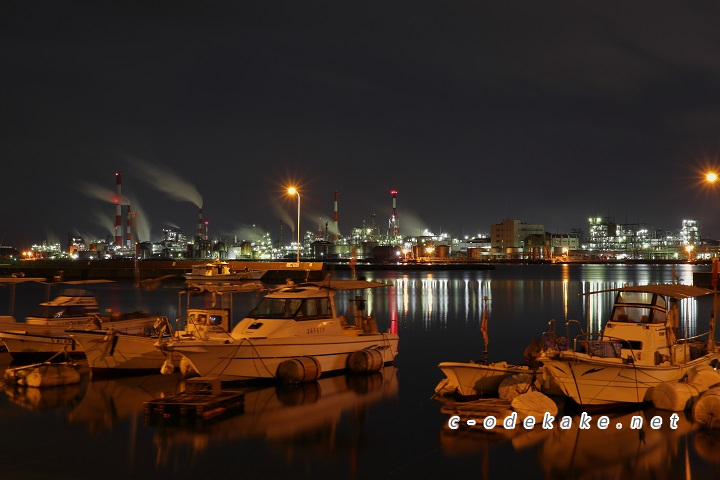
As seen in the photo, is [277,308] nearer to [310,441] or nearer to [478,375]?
[310,441]

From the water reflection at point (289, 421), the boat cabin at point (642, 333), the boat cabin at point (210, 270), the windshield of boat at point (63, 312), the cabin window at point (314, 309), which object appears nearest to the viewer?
the water reflection at point (289, 421)

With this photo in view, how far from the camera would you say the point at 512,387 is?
13.9m

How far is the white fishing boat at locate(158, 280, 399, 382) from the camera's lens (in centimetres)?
1625

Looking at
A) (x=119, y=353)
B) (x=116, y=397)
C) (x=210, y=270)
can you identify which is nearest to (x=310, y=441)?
(x=116, y=397)

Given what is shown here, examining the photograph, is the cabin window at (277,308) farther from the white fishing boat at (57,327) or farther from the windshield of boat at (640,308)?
the windshield of boat at (640,308)

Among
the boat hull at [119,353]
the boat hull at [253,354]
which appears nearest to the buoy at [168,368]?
the boat hull at [119,353]

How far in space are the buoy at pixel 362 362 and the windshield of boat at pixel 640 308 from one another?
19.9ft

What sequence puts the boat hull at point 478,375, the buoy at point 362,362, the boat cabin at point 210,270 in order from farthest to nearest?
1. the boat cabin at point 210,270
2. the buoy at point 362,362
3. the boat hull at point 478,375

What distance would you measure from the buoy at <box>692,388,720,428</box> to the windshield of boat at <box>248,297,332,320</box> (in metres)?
8.65

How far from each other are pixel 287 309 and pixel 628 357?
7.76m

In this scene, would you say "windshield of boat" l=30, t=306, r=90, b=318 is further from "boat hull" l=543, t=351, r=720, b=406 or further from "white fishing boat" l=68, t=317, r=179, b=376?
"boat hull" l=543, t=351, r=720, b=406

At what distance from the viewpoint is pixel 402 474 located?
36.4 feet

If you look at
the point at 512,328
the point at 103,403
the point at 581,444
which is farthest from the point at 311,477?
the point at 512,328

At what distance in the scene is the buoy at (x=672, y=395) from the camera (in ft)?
45.0
